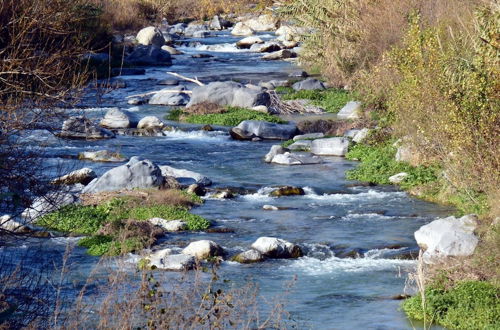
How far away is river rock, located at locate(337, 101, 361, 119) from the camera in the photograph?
3000cm

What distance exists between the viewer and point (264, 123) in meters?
29.5

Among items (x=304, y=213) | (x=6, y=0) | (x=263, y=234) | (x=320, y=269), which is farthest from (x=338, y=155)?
(x=6, y=0)

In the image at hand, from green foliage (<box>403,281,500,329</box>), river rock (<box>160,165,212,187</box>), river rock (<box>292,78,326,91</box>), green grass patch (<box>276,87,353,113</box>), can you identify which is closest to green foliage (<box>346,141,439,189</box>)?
river rock (<box>160,165,212,187</box>)

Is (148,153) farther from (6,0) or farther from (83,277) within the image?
(6,0)

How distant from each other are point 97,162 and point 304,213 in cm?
767

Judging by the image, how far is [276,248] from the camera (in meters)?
16.9

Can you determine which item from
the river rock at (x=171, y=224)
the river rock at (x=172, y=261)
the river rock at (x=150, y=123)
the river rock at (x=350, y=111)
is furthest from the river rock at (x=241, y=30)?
the river rock at (x=172, y=261)

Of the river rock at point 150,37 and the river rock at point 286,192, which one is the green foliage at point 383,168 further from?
the river rock at point 150,37

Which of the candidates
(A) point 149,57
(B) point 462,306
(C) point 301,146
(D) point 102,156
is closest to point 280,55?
(A) point 149,57

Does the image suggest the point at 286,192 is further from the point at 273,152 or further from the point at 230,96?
the point at 230,96

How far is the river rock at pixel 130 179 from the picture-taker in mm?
21469

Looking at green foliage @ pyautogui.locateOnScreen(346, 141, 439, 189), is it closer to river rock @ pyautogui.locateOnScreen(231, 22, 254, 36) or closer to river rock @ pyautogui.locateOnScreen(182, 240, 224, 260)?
river rock @ pyautogui.locateOnScreen(182, 240, 224, 260)

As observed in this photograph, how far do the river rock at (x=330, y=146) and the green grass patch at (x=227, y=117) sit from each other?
4.20 m

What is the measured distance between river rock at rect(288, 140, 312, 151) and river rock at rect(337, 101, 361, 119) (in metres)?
3.09
